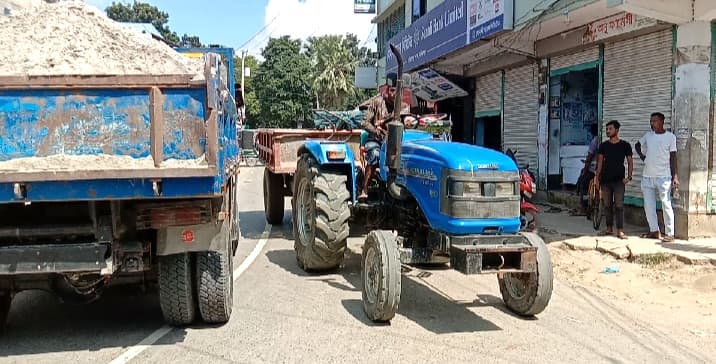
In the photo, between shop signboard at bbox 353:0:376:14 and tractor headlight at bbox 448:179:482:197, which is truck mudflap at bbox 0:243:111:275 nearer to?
tractor headlight at bbox 448:179:482:197

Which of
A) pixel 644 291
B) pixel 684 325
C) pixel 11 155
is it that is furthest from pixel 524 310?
pixel 11 155

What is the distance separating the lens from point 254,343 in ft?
17.7

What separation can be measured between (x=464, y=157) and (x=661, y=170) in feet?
15.3

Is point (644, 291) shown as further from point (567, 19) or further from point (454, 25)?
point (454, 25)

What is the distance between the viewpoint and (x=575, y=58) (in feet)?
42.3

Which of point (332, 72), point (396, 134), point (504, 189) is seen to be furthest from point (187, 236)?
point (332, 72)

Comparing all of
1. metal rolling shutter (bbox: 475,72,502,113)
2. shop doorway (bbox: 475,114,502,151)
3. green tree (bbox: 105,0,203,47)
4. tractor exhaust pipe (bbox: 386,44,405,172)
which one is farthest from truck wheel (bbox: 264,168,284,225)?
green tree (bbox: 105,0,203,47)

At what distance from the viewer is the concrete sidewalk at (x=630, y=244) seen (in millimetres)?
8148

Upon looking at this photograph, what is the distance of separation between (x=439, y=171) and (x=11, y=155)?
3.42 metres

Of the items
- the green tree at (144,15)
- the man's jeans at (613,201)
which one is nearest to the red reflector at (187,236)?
the man's jeans at (613,201)

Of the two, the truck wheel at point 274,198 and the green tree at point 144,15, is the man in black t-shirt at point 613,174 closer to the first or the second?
the truck wheel at point 274,198

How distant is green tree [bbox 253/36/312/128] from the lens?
55438 millimetres

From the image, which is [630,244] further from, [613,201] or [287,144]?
[287,144]

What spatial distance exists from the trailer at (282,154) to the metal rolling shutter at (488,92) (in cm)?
729
